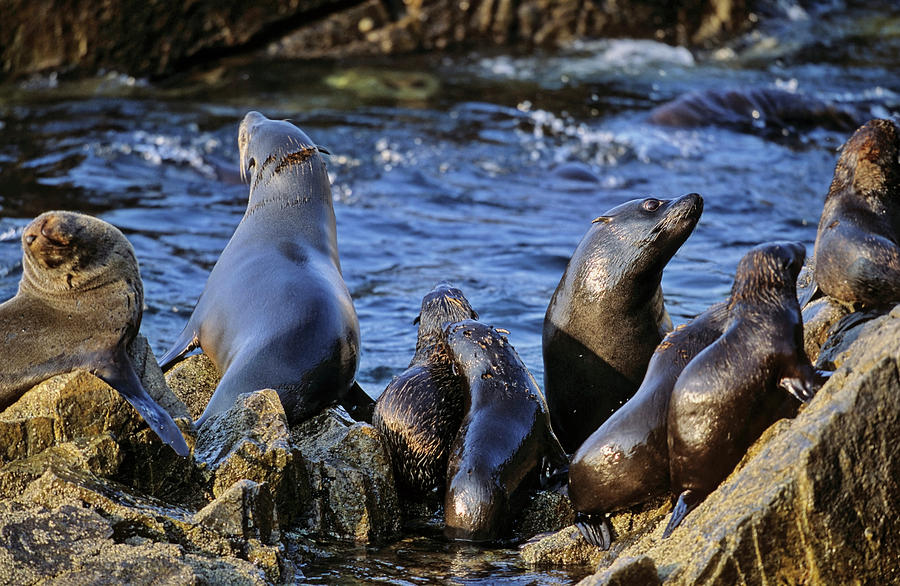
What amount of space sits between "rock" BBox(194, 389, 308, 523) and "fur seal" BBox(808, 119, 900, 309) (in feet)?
7.75

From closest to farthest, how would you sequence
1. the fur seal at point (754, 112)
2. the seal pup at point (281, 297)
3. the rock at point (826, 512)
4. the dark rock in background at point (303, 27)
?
the rock at point (826, 512)
the seal pup at point (281, 297)
the fur seal at point (754, 112)
the dark rock in background at point (303, 27)

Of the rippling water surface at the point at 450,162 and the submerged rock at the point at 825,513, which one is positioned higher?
the submerged rock at the point at 825,513

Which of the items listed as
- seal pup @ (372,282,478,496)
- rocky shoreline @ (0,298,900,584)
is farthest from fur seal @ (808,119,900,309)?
seal pup @ (372,282,478,496)

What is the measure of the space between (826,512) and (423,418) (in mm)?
2282

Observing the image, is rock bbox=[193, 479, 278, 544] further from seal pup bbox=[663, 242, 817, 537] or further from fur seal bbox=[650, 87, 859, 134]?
fur seal bbox=[650, 87, 859, 134]

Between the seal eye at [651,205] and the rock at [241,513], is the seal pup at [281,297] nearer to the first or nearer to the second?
the rock at [241,513]

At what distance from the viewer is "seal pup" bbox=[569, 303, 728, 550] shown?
4.58 meters

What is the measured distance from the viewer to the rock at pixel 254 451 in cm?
460

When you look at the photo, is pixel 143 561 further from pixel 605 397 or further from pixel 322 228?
pixel 322 228

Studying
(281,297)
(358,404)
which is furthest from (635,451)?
(281,297)

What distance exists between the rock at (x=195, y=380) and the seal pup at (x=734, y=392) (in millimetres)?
2858

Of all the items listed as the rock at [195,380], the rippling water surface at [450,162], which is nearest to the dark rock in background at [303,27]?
the rippling water surface at [450,162]

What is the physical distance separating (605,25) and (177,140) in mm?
7322

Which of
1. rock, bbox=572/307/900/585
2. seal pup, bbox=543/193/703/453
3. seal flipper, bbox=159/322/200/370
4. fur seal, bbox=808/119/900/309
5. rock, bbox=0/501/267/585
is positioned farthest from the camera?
seal flipper, bbox=159/322/200/370
